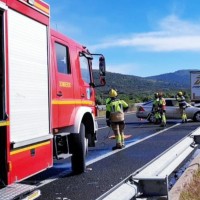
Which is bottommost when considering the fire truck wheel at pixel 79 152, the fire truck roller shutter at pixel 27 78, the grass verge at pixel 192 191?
the grass verge at pixel 192 191

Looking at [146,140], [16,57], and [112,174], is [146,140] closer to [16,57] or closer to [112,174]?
[112,174]

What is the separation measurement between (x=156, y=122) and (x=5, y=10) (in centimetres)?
2103

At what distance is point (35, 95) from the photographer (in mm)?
6559

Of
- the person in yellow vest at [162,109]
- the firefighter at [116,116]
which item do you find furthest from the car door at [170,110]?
the firefighter at [116,116]

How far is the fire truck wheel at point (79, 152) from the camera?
905 centimetres

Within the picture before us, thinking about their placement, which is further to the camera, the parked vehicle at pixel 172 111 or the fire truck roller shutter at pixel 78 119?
the parked vehicle at pixel 172 111

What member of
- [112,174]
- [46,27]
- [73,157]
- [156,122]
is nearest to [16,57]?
[46,27]

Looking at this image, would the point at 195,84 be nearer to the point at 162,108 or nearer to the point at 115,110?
the point at 162,108

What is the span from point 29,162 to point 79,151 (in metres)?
3.04

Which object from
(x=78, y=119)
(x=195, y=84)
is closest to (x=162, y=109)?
(x=195, y=84)

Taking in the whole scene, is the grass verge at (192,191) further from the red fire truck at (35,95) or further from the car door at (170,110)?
the car door at (170,110)

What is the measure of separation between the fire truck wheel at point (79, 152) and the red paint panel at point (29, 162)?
201cm

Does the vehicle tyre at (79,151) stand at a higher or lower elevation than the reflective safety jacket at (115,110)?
lower

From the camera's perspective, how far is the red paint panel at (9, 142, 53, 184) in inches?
226
